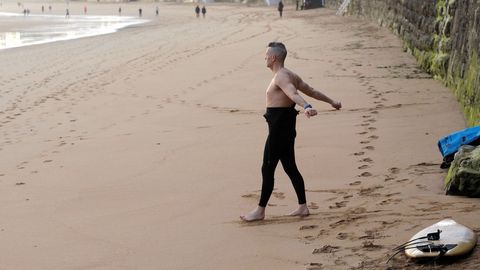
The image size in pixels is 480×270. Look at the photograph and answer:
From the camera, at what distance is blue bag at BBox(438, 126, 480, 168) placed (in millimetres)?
→ 5750

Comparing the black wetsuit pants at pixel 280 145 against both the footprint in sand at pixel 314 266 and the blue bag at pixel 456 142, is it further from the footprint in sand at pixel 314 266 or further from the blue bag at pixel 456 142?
the blue bag at pixel 456 142

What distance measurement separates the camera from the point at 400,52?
1672 cm

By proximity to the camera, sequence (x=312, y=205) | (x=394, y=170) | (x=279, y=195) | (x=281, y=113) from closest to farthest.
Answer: (x=281, y=113), (x=312, y=205), (x=279, y=195), (x=394, y=170)

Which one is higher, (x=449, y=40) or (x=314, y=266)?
(x=449, y=40)

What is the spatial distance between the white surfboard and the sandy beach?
6cm

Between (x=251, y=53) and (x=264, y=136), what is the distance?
37.5 feet

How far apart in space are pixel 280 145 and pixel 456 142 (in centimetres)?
160

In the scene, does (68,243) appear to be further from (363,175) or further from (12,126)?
(12,126)

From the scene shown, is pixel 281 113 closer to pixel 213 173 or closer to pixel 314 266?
pixel 314 266

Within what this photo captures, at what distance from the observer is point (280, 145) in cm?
520

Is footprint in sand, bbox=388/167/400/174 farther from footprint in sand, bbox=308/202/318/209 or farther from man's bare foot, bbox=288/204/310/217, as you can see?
man's bare foot, bbox=288/204/310/217

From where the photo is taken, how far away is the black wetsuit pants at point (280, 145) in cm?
514

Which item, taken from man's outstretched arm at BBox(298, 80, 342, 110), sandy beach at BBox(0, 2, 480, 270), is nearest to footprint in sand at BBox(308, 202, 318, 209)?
sandy beach at BBox(0, 2, 480, 270)

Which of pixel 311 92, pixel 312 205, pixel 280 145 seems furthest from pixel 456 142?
pixel 280 145
